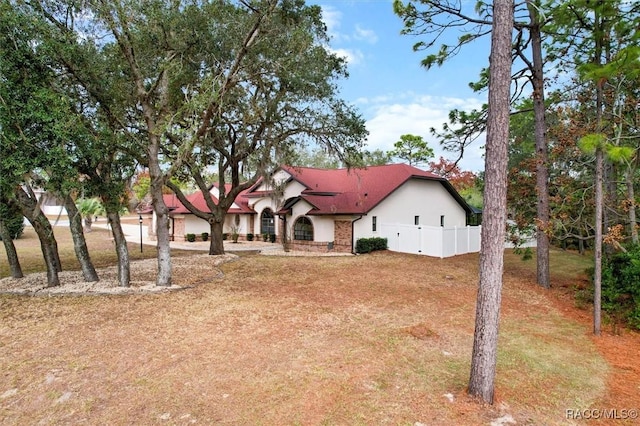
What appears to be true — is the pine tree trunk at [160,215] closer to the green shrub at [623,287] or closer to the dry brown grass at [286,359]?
the dry brown grass at [286,359]

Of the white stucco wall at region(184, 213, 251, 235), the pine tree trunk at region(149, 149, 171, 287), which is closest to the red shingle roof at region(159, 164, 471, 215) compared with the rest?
the white stucco wall at region(184, 213, 251, 235)

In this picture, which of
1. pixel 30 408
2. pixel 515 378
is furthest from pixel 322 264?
pixel 30 408

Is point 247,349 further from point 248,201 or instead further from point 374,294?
point 248,201

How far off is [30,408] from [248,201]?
2146 cm

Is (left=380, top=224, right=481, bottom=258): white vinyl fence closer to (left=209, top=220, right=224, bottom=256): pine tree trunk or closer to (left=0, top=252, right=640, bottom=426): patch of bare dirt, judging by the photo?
(left=0, top=252, right=640, bottom=426): patch of bare dirt

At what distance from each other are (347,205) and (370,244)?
245cm

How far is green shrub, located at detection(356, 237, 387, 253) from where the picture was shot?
18.1m

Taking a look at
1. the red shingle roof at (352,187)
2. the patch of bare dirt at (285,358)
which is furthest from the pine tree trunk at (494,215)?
the red shingle roof at (352,187)

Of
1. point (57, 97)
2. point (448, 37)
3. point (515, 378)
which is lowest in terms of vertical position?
point (515, 378)

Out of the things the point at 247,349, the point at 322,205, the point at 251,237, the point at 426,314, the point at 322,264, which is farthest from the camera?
the point at 251,237

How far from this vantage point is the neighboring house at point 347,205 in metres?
18.9

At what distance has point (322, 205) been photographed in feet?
64.3

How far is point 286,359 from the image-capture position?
542 cm

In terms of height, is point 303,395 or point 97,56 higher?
point 97,56
